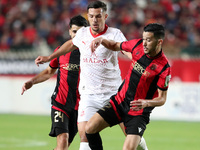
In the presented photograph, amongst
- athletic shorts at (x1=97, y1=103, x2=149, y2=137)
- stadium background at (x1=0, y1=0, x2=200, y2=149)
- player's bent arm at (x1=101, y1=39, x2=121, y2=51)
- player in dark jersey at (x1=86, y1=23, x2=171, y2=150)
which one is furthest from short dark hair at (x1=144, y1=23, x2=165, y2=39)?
stadium background at (x1=0, y1=0, x2=200, y2=149)

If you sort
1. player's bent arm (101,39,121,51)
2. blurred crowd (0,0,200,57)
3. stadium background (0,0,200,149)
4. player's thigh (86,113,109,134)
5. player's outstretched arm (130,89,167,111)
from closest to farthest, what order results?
player's outstretched arm (130,89,167,111) → player's thigh (86,113,109,134) → player's bent arm (101,39,121,51) → stadium background (0,0,200,149) → blurred crowd (0,0,200,57)

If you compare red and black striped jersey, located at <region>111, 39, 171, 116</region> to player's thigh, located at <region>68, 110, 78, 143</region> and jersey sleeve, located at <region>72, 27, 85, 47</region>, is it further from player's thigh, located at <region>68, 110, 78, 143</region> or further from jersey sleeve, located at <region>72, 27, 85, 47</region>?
player's thigh, located at <region>68, 110, 78, 143</region>

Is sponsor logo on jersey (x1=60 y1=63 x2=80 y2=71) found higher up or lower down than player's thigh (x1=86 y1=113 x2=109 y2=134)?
higher up

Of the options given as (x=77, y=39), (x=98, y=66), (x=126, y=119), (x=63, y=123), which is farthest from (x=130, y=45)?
(x=63, y=123)

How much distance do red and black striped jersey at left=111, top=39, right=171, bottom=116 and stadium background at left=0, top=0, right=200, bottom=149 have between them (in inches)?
332

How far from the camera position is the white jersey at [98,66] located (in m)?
7.22

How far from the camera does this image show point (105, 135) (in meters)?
12.2

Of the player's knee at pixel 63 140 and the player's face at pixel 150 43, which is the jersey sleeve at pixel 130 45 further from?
the player's knee at pixel 63 140

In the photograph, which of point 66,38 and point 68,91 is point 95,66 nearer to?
point 68,91

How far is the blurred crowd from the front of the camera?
57.2ft

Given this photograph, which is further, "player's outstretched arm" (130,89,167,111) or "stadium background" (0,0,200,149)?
"stadium background" (0,0,200,149)

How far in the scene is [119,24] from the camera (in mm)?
18031

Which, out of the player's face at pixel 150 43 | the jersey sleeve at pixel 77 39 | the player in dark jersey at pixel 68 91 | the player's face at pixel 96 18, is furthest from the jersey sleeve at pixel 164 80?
the player in dark jersey at pixel 68 91

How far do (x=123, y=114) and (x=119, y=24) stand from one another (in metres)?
11.4
